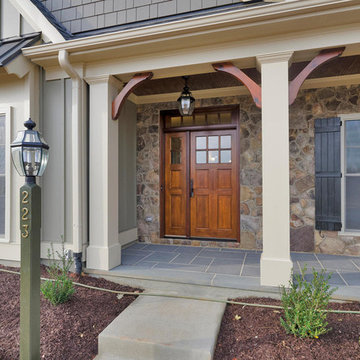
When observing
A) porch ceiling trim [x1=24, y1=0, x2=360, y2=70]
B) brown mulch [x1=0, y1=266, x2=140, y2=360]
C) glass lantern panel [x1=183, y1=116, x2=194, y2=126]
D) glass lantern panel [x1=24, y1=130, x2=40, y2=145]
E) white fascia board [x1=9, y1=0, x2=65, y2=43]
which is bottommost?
brown mulch [x1=0, y1=266, x2=140, y2=360]

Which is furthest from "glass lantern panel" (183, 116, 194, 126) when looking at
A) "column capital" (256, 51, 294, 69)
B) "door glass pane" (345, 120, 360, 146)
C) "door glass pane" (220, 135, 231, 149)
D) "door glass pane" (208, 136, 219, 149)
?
"door glass pane" (345, 120, 360, 146)

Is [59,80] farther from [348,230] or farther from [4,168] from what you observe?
[348,230]

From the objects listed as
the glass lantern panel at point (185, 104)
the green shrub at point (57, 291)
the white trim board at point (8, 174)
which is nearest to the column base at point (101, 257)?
the green shrub at point (57, 291)

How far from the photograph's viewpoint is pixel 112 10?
3387 mm

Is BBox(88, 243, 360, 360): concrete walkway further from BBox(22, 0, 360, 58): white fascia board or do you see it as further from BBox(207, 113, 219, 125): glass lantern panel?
BBox(22, 0, 360, 58): white fascia board

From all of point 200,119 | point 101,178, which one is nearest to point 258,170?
point 200,119

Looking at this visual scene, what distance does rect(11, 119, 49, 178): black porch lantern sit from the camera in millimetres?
1606

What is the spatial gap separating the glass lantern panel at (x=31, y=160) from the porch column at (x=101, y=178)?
135cm

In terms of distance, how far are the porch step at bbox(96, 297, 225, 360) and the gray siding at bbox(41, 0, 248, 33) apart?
3.24 m

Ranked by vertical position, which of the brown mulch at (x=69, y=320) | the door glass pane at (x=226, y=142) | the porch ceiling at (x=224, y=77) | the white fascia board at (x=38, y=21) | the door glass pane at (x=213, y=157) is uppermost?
the white fascia board at (x=38, y=21)

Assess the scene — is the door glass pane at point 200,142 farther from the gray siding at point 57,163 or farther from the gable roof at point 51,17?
the gable roof at point 51,17

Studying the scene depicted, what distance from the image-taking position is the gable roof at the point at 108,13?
10.3 feet

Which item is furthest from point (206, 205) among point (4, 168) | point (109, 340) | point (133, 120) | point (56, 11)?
point (56, 11)

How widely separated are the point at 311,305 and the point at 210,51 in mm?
2439
